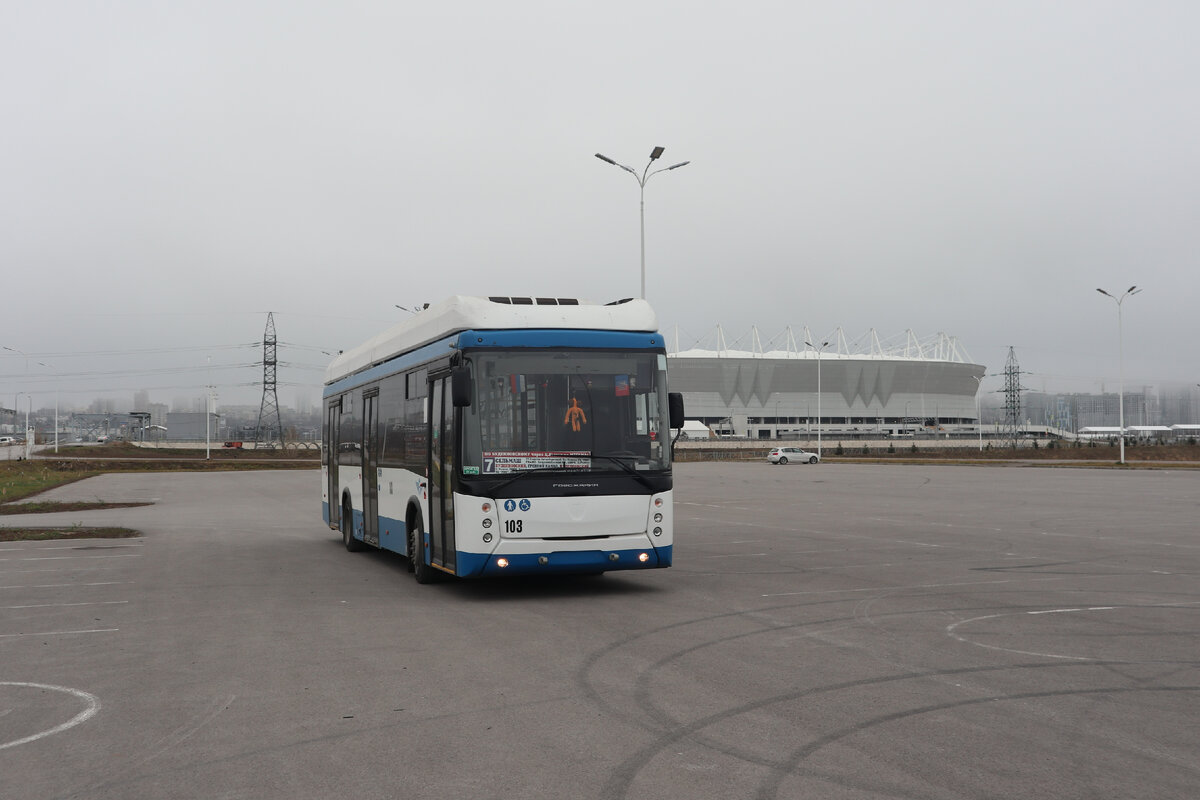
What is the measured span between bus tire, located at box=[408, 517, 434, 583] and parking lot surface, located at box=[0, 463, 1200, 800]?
34 centimetres

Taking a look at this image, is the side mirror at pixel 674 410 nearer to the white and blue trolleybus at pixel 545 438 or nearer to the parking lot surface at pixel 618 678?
the white and blue trolleybus at pixel 545 438

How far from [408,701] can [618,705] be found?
1.39 meters

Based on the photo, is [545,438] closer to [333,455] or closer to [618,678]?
[618,678]

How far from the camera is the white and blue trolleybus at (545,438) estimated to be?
1148cm

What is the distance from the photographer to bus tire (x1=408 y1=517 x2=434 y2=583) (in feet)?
43.3

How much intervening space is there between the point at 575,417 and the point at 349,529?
773 cm

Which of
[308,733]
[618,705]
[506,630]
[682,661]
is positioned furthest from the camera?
[506,630]

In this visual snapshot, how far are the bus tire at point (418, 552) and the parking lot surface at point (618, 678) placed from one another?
0.34 metres

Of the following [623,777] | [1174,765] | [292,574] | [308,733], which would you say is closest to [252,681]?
[308,733]

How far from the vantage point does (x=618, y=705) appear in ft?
22.3

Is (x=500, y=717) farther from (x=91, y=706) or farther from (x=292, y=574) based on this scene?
(x=292, y=574)

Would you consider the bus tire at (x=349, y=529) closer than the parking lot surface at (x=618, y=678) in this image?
No

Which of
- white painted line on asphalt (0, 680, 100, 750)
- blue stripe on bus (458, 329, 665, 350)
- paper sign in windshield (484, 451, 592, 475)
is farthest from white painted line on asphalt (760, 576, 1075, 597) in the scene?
white painted line on asphalt (0, 680, 100, 750)

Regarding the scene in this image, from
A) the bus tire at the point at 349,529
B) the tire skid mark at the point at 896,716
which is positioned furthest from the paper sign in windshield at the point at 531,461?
the bus tire at the point at 349,529
